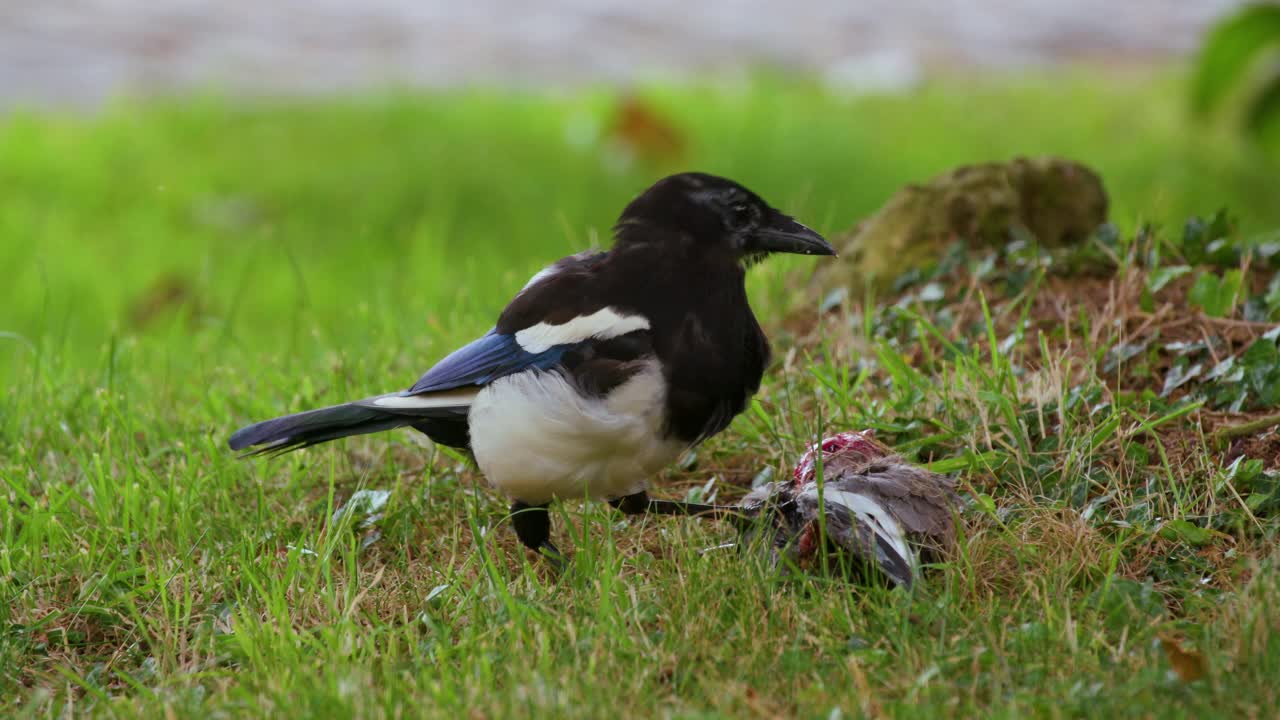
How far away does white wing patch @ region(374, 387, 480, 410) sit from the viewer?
3.19 meters

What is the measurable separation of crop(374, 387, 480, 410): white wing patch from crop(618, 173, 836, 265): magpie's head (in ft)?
1.55

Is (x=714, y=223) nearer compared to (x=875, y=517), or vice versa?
(x=875, y=517)

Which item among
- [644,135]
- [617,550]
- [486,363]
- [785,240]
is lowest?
[617,550]

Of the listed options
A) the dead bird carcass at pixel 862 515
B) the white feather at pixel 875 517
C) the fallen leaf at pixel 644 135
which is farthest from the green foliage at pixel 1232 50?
the white feather at pixel 875 517

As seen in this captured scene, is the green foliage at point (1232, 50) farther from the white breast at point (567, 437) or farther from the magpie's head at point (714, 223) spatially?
the white breast at point (567, 437)

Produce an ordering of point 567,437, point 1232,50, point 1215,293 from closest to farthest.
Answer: point 567,437 < point 1215,293 < point 1232,50

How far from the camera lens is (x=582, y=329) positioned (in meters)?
→ 3.04

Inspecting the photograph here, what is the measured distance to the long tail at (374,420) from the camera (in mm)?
3199

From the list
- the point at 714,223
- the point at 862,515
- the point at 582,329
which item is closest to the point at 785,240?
the point at 714,223

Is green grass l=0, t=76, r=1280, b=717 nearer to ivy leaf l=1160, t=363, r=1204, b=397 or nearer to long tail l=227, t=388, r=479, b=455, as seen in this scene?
ivy leaf l=1160, t=363, r=1204, b=397

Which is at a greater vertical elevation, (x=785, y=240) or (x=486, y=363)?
(x=785, y=240)

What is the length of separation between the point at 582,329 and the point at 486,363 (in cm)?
24

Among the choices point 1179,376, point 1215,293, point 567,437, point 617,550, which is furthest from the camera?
point 1215,293

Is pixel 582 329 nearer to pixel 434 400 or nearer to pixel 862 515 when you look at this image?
pixel 434 400
